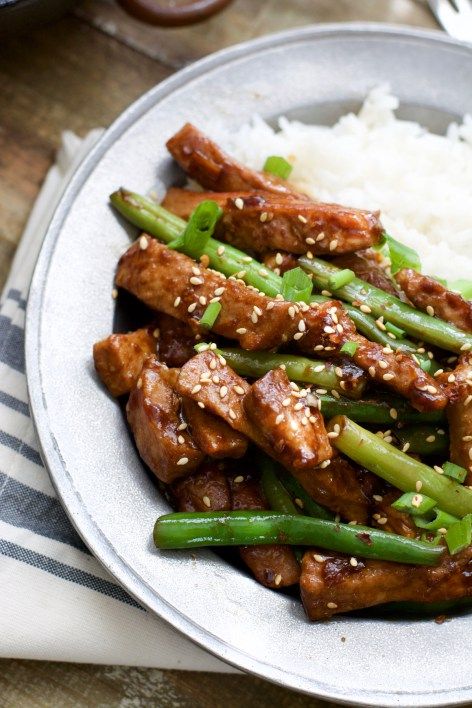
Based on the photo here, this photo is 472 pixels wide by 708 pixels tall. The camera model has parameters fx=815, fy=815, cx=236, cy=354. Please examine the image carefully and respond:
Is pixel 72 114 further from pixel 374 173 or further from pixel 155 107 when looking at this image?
pixel 374 173

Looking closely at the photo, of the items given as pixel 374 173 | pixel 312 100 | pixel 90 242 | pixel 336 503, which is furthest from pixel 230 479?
pixel 312 100

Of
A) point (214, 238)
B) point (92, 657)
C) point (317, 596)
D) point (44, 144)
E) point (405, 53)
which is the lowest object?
point (92, 657)

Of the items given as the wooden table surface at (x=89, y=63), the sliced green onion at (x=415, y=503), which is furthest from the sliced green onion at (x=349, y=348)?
the wooden table surface at (x=89, y=63)

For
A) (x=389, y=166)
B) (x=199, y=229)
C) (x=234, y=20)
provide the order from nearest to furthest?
(x=199, y=229)
(x=389, y=166)
(x=234, y=20)

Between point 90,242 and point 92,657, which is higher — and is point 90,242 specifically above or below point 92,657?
above

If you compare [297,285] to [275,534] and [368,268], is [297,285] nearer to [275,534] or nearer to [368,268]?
[368,268]

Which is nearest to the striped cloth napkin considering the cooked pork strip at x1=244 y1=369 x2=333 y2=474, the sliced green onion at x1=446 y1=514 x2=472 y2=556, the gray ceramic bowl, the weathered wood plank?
the gray ceramic bowl

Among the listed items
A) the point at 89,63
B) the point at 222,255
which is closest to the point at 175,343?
the point at 222,255
